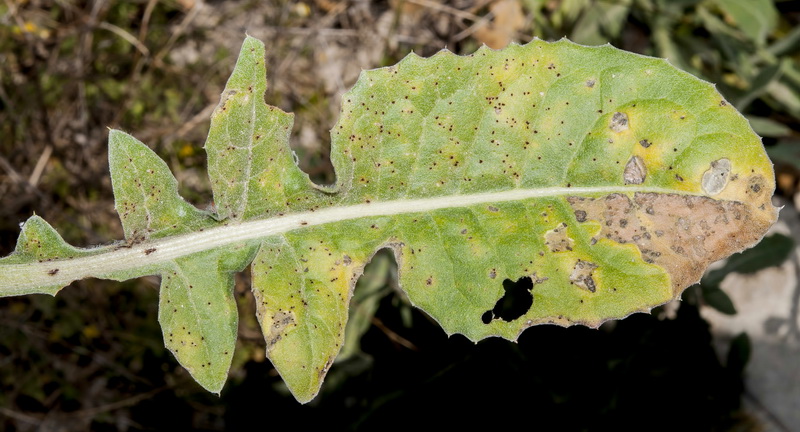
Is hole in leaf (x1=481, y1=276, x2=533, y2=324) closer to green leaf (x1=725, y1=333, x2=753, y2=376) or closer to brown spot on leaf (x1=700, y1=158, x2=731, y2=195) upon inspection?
brown spot on leaf (x1=700, y1=158, x2=731, y2=195)

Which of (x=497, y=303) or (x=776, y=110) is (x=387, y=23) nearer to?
(x=776, y=110)

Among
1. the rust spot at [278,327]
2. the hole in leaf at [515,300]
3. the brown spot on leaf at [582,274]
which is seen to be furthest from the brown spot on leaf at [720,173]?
the rust spot at [278,327]

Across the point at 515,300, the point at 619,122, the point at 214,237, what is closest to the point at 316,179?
the point at 515,300

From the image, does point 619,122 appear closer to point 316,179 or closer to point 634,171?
point 634,171

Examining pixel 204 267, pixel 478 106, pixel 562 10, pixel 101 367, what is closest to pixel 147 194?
pixel 204 267

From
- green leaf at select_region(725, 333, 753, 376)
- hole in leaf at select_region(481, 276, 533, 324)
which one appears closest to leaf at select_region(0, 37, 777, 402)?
hole in leaf at select_region(481, 276, 533, 324)

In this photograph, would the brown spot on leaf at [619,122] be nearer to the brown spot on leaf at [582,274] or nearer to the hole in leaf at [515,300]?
the brown spot on leaf at [582,274]
